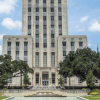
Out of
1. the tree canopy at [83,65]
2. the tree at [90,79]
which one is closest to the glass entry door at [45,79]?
the tree canopy at [83,65]

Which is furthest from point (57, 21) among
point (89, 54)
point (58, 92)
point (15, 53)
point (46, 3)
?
point (58, 92)

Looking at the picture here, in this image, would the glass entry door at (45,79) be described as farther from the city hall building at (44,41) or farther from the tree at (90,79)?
the tree at (90,79)

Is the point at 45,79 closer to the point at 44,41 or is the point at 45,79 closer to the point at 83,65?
the point at 44,41

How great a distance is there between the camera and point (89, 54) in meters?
44.8

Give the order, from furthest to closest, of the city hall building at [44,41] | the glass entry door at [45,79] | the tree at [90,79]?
the glass entry door at [45,79] → the city hall building at [44,41] → the tree at [90,79]

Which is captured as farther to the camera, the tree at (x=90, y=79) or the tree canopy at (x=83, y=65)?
the tree canopy at (x=83, y=65)

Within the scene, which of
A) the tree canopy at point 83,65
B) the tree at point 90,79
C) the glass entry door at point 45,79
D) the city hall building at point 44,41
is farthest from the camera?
the glass entry door at point 45,79

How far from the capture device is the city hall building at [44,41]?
229 feet

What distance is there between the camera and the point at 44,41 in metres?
75.6

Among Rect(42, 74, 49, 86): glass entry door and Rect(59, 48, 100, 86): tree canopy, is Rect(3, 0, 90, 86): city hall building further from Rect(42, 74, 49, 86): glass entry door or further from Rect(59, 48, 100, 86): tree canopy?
Rect(59, 48, 100, 86): tree canopy

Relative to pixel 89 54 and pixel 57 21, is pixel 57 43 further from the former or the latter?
pixel 89 54

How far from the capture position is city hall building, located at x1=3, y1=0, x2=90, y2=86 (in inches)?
2744

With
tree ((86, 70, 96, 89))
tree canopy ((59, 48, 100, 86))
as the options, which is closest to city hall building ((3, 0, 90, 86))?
tree canopy ((59, 48, 100, 86))

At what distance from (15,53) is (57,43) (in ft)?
53.7
